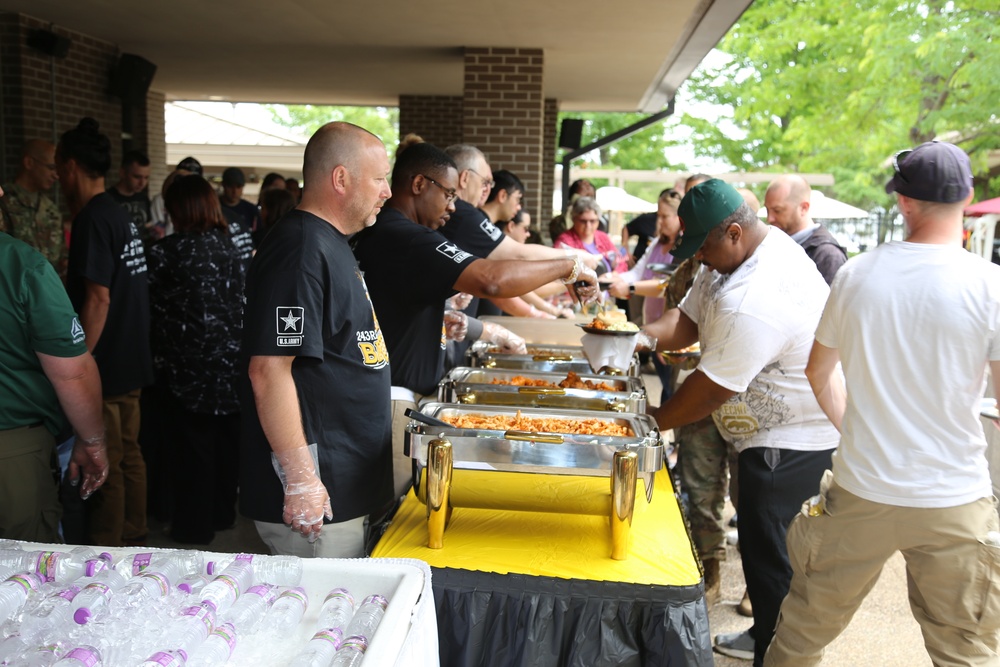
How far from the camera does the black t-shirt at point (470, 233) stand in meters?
3.33

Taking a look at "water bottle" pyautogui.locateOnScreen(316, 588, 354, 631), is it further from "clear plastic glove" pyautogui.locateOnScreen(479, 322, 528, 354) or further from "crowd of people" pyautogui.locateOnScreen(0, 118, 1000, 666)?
"clear plastic glove" pyautogui.locateOnScreen(479, 322, 528, 354)

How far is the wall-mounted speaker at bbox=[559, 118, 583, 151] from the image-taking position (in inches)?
507

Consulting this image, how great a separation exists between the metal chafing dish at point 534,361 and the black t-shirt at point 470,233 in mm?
493

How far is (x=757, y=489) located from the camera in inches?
108

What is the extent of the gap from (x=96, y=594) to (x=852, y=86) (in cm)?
1774

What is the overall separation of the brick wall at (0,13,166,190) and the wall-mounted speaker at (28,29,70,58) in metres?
0.04

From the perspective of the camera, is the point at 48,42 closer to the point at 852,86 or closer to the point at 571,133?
the point at 571,133

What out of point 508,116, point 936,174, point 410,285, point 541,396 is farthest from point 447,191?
point 508,116

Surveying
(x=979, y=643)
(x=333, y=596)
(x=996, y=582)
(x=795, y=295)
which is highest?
(x=795, y=295)

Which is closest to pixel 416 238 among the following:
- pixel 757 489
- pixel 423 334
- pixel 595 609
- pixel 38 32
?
pixel 423 334

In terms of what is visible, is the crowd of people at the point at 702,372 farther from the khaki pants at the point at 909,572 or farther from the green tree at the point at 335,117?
the green tree at the point at 335,117

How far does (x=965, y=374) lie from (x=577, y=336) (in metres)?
2.76

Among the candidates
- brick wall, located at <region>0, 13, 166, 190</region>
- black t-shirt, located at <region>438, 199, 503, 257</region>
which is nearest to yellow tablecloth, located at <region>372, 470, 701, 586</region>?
black t-shirt, located at <region>438, 199, 503, 257</region>

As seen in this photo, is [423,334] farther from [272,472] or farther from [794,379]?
[794,379]
